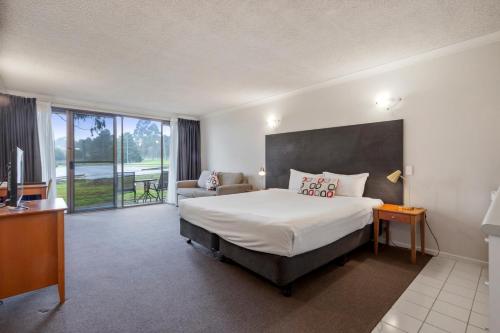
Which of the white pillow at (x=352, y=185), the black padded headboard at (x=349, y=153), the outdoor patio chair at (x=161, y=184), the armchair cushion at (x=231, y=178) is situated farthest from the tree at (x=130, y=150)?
the white pillow at (x=352, y=185)

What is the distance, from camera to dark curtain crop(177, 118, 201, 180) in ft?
21.4

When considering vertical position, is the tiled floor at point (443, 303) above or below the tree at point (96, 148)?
below

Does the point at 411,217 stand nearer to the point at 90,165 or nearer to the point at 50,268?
the point at 50,268

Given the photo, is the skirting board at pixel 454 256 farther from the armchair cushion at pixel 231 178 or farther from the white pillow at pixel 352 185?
the armchair cushion at pixel 231 178

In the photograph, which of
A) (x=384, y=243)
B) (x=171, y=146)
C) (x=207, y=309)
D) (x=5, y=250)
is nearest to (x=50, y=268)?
(x=5, y=250)

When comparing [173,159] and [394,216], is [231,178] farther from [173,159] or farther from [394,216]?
[394,216]

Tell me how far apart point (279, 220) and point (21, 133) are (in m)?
5.05

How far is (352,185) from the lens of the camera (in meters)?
3.39

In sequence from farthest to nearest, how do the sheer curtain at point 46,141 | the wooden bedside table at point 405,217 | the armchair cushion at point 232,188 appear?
the armchair cushion at point 232,188 → the sheer curtain at point 46,141 → the wooden bedside table at point 405,217

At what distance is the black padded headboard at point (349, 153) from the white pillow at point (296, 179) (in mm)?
137

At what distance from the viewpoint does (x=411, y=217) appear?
2.66 metres

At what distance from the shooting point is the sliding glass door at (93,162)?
5.28 metres

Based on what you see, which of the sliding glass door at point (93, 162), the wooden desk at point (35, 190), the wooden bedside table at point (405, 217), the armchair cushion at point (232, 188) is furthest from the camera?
the sliding glass door at point (93, 162)

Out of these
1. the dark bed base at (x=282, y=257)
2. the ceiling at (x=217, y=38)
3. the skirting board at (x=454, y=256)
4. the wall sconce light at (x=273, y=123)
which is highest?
the ceiling at (x=217, y=38)
